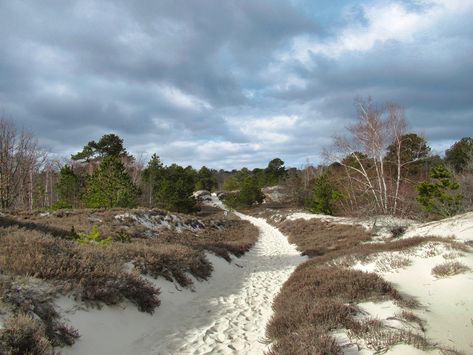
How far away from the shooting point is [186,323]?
701 cm

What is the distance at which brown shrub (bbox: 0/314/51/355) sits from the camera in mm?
3971

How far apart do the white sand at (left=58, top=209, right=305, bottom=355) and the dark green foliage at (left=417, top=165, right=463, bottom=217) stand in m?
13.5

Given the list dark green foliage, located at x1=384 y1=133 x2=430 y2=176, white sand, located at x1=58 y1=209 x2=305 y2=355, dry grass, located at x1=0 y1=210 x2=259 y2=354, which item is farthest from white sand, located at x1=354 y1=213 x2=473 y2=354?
dark green foliage, located at x1=384 y1=133 x2=430 y2=176

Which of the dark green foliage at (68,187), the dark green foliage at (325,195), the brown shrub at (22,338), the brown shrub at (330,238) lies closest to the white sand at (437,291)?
the brown shrub at (22,338)

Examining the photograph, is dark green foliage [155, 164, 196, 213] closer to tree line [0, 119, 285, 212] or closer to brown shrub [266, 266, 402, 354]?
tree line [0, 119, 285, 212]

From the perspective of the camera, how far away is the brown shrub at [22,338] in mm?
3971

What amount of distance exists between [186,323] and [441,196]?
17794 millimetres

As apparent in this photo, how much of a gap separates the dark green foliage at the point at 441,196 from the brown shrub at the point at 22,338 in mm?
20039

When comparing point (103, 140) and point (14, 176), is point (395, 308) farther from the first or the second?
point (103, 140)

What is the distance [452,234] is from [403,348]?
8.66 m

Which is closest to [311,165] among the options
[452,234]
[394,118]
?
[394,118]

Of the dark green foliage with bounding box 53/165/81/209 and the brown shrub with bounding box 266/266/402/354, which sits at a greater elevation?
the dark green foliage with bounding box 53/165/81/209

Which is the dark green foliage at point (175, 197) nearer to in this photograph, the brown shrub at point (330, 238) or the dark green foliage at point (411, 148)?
the brown shrub at point (330, 238)

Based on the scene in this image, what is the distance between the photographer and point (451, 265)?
290 inches
